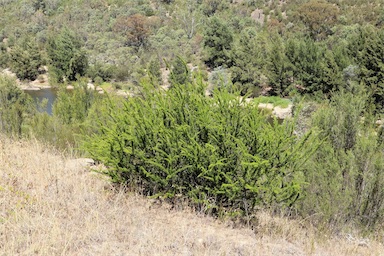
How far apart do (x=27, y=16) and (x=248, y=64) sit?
201 ft

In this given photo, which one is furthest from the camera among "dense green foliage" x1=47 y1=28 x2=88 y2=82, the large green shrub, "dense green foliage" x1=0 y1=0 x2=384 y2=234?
"dense green foliage" x1=47 y1=28 x2=88 y2=82

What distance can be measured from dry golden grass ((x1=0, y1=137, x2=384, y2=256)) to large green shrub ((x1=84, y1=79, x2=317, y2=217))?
354mm

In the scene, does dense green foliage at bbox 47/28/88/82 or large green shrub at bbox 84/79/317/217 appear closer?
large green shrub at bbox 84/79/317/217

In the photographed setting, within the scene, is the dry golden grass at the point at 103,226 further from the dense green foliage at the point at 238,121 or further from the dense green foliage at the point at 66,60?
the dense green foliage at the point at 66,60

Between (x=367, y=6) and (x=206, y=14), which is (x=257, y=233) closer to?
(x=367, y=6)

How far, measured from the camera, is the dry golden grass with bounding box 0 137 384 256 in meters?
3.34

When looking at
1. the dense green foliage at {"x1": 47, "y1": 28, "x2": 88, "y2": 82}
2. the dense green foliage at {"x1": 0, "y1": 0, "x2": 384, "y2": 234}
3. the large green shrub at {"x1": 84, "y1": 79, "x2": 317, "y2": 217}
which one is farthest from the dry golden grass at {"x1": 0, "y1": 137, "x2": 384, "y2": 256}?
the dense green foliage at {"x1": 47, "y1": 28, "x2": 88, "y2": 82}

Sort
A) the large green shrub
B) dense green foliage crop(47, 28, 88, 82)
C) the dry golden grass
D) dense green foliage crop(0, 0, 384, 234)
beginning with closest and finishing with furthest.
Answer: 1. the dry golden grass
2. the large green shrub
3. dense green foliage crop(0, 0, 384, 234)
4. dense green foliage crop(47, 28, 88, 82)

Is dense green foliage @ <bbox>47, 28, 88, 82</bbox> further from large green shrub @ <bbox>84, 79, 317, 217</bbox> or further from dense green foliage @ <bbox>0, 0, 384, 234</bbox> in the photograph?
large green shrub @ <bbox>84, 79, 317, 217</bbox>

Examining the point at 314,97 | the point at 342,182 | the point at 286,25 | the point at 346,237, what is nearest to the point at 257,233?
the point at 346,237

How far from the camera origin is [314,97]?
98.7ft

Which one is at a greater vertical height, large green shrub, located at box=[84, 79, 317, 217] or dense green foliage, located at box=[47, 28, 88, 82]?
large green shrub, located at box=[84, 79, 317, 217]

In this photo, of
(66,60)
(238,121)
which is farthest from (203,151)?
(66,60)

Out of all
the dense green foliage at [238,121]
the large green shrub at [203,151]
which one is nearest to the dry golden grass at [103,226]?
the large green shrub at [203,151]
